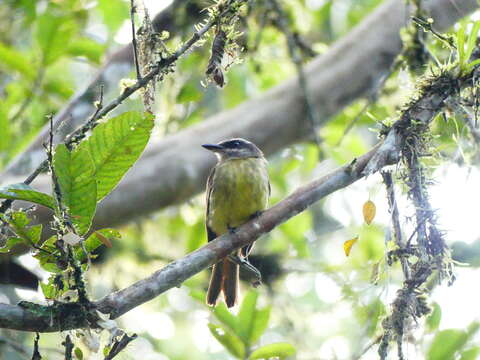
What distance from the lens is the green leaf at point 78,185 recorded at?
229 cm

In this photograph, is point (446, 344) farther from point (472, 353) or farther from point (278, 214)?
point (278, 214)

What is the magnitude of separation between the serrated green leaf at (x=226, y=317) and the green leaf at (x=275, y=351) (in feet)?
0.80

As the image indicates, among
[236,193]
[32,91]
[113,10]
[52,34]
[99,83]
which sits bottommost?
[236,193]

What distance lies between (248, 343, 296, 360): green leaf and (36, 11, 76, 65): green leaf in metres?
2.91

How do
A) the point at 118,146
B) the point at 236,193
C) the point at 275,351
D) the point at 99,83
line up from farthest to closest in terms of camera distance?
1. the point at 99,83
2. the point at 236,193
3. the point at 275,351
4. the point at 118,146

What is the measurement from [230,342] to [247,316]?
0.51ft

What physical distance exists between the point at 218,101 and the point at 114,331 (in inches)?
182

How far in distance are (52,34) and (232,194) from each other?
182cm

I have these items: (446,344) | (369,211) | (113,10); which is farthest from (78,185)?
(113,10)

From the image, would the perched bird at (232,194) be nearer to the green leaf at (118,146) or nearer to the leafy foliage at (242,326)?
the leafy foliage at (242,326)

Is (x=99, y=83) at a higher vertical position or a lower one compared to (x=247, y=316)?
higher

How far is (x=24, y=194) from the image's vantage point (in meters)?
2.23

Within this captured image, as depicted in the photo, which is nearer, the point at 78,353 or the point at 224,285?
the point at 78,353

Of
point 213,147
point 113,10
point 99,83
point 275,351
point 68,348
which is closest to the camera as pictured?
point 68,348
